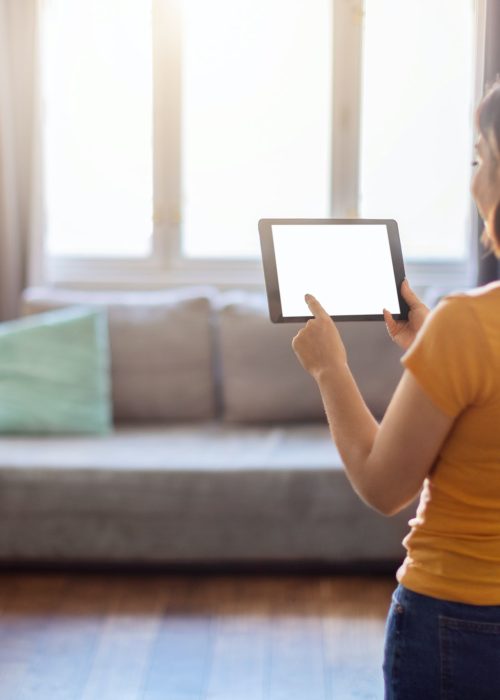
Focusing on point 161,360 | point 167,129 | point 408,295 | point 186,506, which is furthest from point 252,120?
point 408,295

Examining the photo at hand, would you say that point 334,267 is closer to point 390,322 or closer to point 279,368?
point 390,322

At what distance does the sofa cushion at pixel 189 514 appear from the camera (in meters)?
3.10

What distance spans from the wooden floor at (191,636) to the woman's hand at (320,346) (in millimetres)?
1406

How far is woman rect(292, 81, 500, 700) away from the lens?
3.18 ft

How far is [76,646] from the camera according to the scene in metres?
2.65

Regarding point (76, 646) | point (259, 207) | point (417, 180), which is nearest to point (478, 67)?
point (417, 180)

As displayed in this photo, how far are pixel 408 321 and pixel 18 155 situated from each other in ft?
9.95

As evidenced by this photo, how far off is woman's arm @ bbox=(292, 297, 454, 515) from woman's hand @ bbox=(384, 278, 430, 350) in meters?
0.22

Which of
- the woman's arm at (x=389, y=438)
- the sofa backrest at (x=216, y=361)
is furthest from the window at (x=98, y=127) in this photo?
the woman's arm at (x=389, y=438)

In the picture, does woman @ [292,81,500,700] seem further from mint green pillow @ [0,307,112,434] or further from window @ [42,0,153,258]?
window @ [42,0,153,258]

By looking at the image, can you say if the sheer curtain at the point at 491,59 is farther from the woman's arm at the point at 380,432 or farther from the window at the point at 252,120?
the woman's arm at the point at 380,432

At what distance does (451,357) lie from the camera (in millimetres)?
963

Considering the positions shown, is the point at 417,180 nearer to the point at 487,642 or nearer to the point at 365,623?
the point at 365,623

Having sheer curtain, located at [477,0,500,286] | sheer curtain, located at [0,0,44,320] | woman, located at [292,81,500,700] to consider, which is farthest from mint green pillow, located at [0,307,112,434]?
woman, located at [292,81,500,700]
